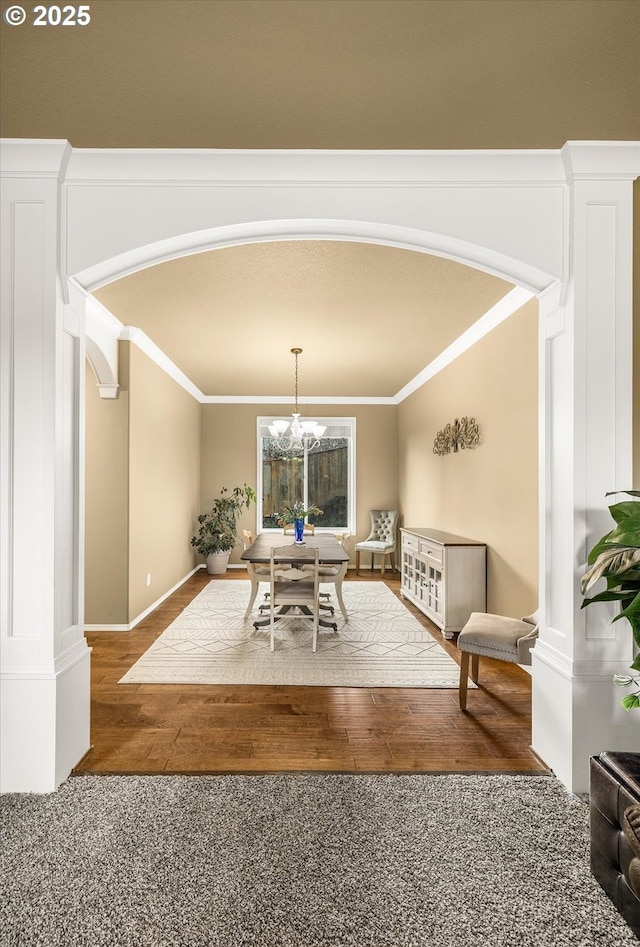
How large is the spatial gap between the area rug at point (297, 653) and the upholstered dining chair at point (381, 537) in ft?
7.21

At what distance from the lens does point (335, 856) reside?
1.83 metres

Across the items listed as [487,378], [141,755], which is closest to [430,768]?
[141,755]

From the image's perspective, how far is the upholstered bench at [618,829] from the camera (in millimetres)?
1507

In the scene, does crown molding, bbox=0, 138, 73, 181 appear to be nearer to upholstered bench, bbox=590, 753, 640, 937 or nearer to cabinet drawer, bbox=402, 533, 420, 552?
upholstered bench, bbox=590, 753, 640, 937

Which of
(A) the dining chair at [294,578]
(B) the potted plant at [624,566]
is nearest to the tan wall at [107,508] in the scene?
(A) the dining chair at [294,578]

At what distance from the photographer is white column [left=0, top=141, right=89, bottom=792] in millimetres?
2166

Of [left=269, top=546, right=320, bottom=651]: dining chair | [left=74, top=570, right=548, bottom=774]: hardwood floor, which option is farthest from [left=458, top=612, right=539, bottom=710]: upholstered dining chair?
Answer: [left=269, top=546, right=320, bottom=651]: dining chair

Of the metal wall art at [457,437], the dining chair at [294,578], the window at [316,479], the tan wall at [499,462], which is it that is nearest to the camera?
the tan wall at [499,462]

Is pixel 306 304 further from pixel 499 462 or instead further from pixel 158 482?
pixel 158 482

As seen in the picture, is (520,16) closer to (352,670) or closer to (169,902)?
(169,902)

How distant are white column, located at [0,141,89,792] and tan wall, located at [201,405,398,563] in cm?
598

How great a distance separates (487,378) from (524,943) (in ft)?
12.4

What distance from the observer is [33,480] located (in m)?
2.23

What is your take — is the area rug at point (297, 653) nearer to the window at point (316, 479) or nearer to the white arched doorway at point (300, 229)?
the white arched doorway at point (300, 229)
